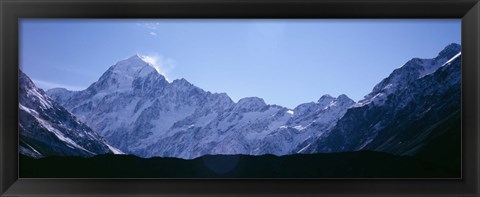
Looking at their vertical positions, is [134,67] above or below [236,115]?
above

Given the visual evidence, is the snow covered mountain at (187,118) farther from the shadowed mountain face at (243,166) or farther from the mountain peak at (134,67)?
the shadowed mountain face at (243,166)

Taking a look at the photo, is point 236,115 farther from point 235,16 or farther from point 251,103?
point 235,16

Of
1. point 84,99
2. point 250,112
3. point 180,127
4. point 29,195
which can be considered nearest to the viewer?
point 29,195

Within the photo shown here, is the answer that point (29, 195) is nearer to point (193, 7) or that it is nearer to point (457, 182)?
point (193, 7)

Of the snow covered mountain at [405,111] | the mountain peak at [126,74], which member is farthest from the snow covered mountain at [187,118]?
the snow covered mountain at [405,111]

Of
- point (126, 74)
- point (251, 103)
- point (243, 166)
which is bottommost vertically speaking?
point (243, 166)

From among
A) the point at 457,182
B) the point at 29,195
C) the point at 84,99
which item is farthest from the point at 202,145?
the point at 457,182

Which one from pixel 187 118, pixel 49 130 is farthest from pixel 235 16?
pixel 187 118
